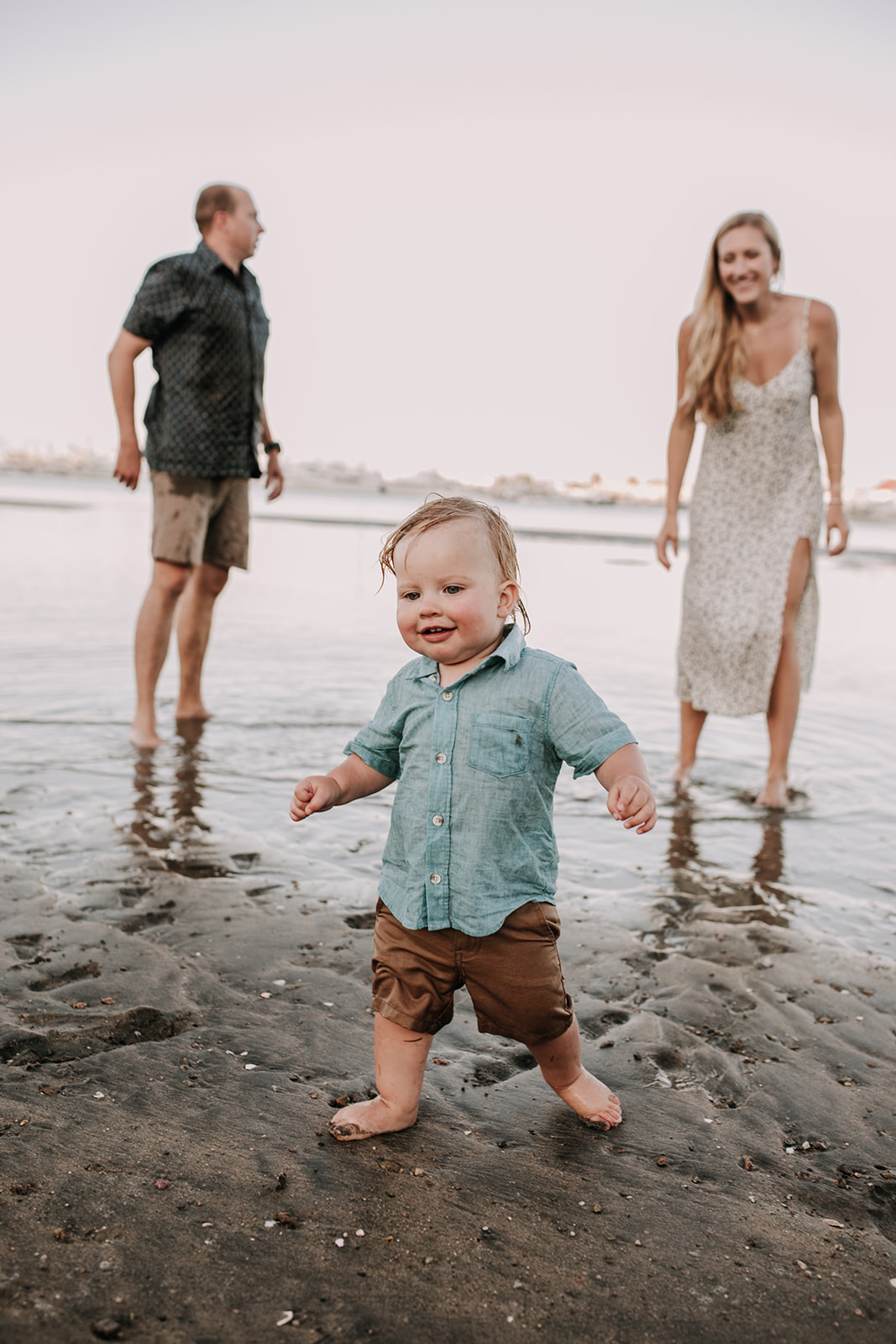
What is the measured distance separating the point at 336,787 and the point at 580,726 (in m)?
0.48

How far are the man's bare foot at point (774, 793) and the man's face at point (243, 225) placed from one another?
3296 millimetres

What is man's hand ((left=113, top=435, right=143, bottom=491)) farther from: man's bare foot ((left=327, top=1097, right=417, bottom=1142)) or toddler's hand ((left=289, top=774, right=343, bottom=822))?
man's bare foot ((left=327, top=1097, right=417, bottom=1142))

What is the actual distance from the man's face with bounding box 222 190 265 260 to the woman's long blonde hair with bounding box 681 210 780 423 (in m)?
2.03

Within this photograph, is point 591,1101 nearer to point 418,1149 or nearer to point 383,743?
point 418,1149

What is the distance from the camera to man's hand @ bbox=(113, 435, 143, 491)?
14.9 ft

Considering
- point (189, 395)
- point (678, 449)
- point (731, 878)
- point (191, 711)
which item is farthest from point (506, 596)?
point (191, 711)

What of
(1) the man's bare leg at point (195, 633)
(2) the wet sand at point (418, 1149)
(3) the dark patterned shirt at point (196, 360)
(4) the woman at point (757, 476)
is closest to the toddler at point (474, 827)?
(2) the wet sand at point (418, 1149)

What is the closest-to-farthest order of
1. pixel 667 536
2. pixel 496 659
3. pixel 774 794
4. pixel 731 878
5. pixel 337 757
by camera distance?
1. pixel 496 659
2. pixel 731 878
3. pixel 774 794
4. pixel 337 757
5. pixel 667 536

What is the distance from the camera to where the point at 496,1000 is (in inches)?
74.8

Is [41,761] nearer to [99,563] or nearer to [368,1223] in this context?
[368,1223]

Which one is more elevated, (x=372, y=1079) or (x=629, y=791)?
(x=629, y=791)

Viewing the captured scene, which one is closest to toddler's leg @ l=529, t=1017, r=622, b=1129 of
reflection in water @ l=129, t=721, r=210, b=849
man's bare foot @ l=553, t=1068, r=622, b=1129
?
man's bare foot @ l=553, t=1068, r=622, b=1129

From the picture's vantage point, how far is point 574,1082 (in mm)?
1962

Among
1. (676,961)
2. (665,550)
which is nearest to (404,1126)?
(676,961)
